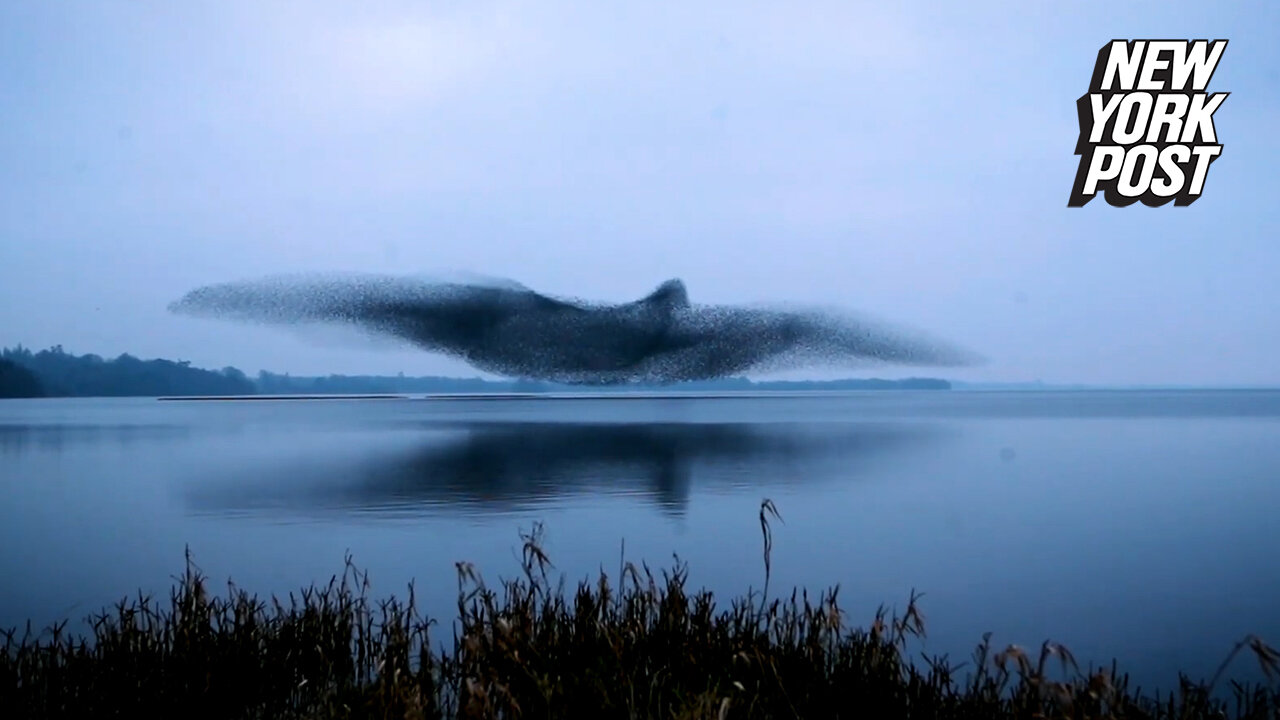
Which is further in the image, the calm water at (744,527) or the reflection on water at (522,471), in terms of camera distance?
the reflection on water at (522,471)

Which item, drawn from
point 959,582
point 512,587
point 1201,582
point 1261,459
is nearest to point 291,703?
point 512,587

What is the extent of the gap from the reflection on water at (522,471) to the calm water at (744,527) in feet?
0.57

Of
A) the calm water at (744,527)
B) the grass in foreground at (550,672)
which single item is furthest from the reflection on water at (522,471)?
the grass in foreground at (550,672)

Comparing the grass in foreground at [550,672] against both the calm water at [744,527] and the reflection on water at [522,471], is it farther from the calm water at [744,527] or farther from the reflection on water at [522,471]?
the reflection on water at [522,471]

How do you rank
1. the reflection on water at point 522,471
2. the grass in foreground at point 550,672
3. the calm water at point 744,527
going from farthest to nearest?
the reflection on water at point 522,471
the calm water at point 744,527
the grass in foreground at point 550,672

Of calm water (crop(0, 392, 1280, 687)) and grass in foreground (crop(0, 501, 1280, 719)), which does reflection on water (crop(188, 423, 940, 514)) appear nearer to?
calm water (crop(0, 392, 1280, 687))

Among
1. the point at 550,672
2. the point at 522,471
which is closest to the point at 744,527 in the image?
the point at 550,672

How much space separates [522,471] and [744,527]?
41.6 feet

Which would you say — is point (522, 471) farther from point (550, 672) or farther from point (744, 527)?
point (550, 672)

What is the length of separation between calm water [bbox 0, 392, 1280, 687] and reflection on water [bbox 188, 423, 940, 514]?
0.17m

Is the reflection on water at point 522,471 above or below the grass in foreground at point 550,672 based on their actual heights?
below

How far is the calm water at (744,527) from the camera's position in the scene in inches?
451

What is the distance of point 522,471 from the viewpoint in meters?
28.9

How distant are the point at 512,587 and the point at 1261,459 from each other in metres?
31.7
